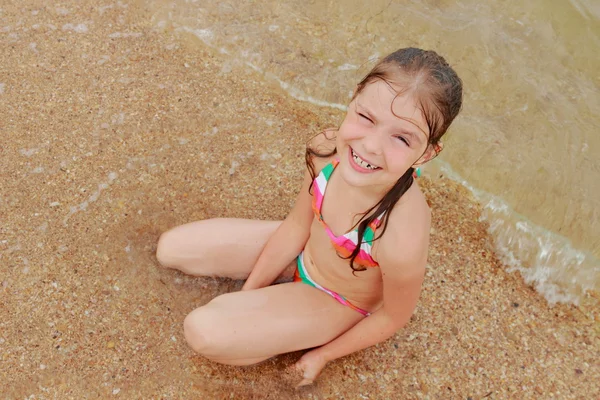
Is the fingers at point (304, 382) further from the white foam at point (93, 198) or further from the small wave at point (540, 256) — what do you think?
the white foam at point (93, 198)

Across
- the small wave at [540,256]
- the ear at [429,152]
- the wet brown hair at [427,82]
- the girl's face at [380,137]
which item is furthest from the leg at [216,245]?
the small wave at [540,256]

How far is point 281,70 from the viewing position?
405 cm

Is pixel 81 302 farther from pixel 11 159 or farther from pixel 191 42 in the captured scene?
pixel 191 42

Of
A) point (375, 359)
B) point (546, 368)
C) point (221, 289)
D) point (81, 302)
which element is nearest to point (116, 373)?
point (81, 302)

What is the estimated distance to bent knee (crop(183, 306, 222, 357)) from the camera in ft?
8.12

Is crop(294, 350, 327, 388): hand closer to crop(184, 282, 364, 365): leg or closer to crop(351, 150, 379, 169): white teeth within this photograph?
crop(184, 282, 364, 365): leg

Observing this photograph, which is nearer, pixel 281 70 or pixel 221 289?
pixel 221 289

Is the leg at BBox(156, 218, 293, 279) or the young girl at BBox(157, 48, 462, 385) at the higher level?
the young girl at BBox(157, 48, 462, 385)

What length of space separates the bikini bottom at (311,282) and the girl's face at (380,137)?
2.58 feet

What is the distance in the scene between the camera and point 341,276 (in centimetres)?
250

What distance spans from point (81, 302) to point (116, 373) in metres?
0.41

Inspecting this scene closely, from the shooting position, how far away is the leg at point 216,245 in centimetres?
286

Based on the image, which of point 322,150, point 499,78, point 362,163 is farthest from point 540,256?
point 362,163

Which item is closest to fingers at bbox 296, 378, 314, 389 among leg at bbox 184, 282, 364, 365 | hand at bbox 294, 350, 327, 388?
hand at bbox 294, 350, 327, 388
